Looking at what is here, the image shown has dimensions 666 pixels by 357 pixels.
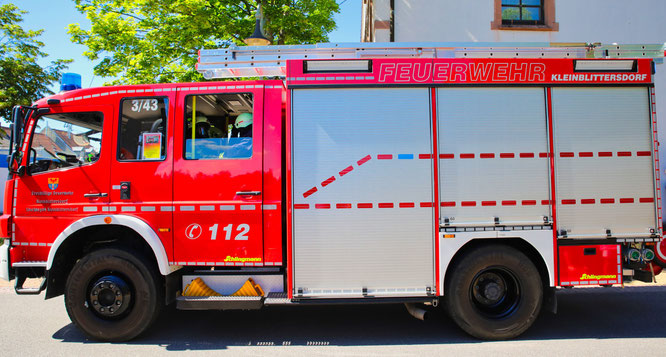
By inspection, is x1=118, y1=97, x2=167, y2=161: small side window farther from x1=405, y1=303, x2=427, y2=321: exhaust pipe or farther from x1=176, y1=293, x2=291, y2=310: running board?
x1=405, y1=303, x2=427, y2=321: exhaust pipe

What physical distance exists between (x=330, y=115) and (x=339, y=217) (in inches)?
42.5

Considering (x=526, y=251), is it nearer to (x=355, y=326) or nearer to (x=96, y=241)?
(x=355, y=326)

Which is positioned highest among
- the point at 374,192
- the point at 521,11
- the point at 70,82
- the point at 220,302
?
the point at 521,11

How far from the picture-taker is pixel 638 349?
431cm

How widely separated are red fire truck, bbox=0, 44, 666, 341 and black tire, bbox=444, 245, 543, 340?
0.07 ft

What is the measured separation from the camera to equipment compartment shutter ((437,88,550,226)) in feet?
14.6

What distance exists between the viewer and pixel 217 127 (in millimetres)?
4770

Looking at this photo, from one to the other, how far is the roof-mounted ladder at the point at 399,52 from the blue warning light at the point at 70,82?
169 cm

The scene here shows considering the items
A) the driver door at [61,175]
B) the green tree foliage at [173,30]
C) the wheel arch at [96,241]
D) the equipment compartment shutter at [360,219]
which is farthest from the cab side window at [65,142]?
the green tree foliage at [173,30]

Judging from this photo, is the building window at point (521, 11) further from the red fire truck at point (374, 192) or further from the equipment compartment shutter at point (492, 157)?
the equipment compartment shutter at point (492, 157)

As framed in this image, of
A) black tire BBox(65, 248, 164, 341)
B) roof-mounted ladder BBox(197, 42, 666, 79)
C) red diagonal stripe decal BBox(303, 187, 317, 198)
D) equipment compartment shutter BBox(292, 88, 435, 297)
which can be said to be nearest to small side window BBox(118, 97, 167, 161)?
roof-mounted ladder BBox(197, 42, 666, 79)

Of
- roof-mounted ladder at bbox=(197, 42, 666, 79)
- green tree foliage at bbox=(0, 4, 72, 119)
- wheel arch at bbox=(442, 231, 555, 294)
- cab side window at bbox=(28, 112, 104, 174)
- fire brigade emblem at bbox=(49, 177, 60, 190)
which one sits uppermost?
green tree foliage at bbox=(0, 4, 72, 119)

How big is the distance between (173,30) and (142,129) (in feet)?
24.0

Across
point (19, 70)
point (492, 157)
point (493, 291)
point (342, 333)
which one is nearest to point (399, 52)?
point (492, 157)
